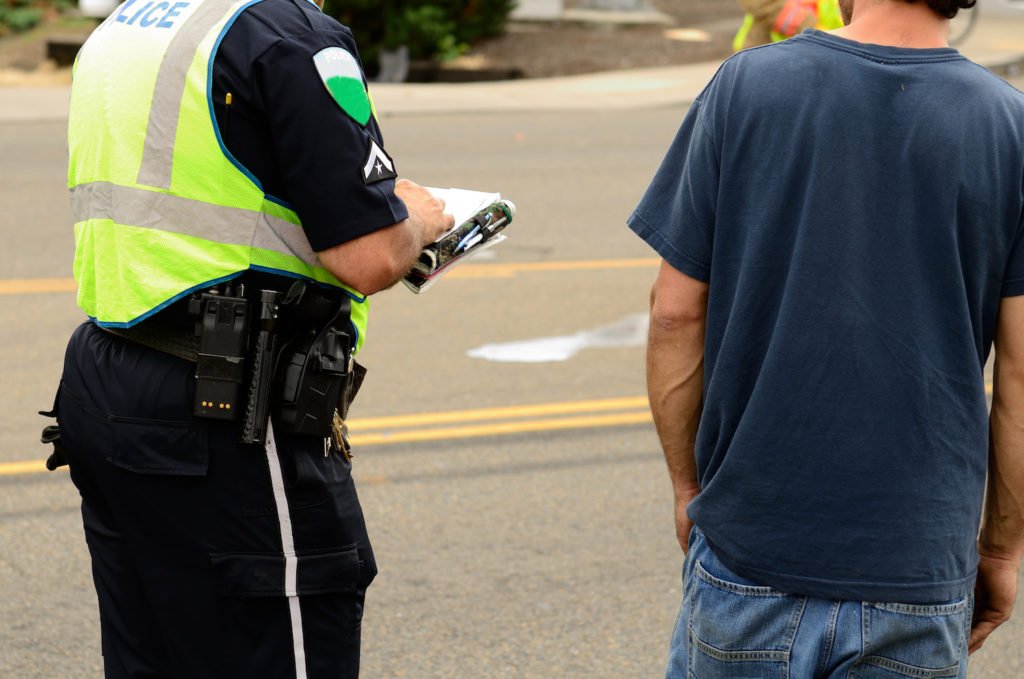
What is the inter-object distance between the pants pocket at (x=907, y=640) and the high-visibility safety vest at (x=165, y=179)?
3.65ft

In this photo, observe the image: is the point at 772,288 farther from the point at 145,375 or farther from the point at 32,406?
the point at 32,406

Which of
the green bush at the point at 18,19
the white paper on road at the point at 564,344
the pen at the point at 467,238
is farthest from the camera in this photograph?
the green bush at the point at 18,19

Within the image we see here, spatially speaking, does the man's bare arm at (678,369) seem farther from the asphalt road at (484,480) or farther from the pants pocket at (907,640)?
the asphalt road at (484,480)

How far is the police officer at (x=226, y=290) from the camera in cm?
234

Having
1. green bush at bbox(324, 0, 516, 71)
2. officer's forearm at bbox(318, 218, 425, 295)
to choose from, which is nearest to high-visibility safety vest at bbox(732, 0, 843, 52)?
officer's forearm at bbox(318, 218, 425, 295)

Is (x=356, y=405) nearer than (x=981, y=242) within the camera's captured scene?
No

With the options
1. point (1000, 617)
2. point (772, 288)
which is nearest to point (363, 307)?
point (772, 288)

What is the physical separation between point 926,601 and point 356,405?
4285mm

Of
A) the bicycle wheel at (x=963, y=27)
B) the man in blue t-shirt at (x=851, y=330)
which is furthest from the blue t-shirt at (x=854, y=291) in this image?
the bicycle wheel at (x=963, y=27)

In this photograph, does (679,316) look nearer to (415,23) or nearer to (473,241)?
(473,241)

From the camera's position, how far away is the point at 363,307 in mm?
2693

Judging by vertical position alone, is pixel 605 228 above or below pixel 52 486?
below

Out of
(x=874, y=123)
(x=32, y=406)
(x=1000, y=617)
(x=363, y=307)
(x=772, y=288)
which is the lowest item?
(x=32, y=406)

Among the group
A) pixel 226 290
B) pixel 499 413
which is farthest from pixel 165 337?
pixel 499 413
